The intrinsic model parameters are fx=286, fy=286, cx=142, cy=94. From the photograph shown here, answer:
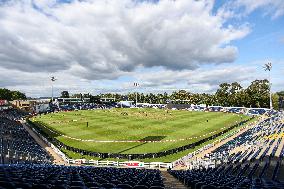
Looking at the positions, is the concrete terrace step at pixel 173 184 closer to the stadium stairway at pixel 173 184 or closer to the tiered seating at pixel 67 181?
the stadium stairway at pixel 173 184

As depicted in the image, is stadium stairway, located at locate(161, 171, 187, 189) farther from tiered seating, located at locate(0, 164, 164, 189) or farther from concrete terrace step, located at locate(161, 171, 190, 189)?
tiered seating, located at locate(0, 164, 164, 189)

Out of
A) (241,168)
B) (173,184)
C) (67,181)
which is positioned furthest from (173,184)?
(67,181)

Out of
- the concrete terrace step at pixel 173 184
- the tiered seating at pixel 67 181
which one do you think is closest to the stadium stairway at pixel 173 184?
the concrete terrace step at pixel 173 184

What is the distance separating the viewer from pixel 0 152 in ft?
113

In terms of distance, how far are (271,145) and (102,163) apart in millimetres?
21845

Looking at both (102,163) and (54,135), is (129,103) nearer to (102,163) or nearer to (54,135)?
(54,135)

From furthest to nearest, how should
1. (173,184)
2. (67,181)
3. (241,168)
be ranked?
(241,168) < (173,184) < (67,181)

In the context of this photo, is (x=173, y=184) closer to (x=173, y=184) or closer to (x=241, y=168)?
(x=173, y=184)

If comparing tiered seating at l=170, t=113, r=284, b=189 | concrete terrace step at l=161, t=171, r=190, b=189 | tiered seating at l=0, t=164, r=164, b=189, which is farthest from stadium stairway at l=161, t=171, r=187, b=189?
tiered seating at l=0, t=164, r=164, b=189

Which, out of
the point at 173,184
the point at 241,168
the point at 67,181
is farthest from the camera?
the point at 241,168

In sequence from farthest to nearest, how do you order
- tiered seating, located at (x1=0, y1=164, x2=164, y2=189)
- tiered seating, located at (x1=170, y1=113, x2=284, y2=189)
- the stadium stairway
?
tiered seating, located at (x1=170, y1=113, x2=284, y2=189)
the stadium stairway
tiered seating, located at (x1=0, y1=164, x2=164, y2=189)

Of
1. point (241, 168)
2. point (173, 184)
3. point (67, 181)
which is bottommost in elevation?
point (241, 168)

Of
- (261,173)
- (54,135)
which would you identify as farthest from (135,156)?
(54,135)

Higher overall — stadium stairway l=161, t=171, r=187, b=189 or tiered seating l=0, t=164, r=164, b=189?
tiered seating l=0, t=164, r=164, b=189
